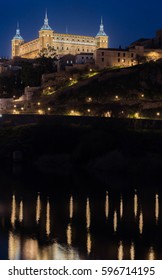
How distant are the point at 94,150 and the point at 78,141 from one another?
6214 millimetres

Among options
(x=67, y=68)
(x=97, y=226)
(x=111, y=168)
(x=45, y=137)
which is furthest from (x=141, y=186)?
(x=67, y=68)

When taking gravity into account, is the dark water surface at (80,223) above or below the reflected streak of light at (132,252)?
above

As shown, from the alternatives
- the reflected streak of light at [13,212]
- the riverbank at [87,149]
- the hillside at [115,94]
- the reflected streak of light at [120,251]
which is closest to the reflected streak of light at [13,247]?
the reflected streak of light at [13,212]

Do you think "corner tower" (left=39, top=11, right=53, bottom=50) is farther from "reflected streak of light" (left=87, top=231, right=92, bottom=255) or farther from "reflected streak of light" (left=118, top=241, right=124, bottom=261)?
"reflected streak of light" (left=118, top=241, right=124, bottom=261)

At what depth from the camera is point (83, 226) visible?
41.9 m

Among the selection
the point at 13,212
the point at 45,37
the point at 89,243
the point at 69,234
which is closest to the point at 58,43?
the point at 45,37

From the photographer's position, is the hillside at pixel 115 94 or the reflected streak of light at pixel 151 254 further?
the hillside at pixel 115 94

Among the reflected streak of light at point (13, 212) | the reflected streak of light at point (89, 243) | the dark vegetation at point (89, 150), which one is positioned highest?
the dark vegetation at point (89, 150)

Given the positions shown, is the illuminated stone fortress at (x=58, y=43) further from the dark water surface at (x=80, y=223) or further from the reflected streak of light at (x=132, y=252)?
the reflected streak of light at (x=132, y=252)

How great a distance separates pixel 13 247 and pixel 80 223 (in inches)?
331

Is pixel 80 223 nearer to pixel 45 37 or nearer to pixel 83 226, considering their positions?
pixel 83 226

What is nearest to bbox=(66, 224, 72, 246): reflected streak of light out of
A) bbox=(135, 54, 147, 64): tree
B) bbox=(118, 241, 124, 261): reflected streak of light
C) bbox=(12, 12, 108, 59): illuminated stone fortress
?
bbox=(118, 241, 124, 261): reflected streak of light

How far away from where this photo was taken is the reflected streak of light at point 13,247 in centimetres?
3389

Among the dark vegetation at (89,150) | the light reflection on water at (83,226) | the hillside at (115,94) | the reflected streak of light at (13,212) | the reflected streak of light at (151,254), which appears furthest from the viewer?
the hillside at (115,94)
